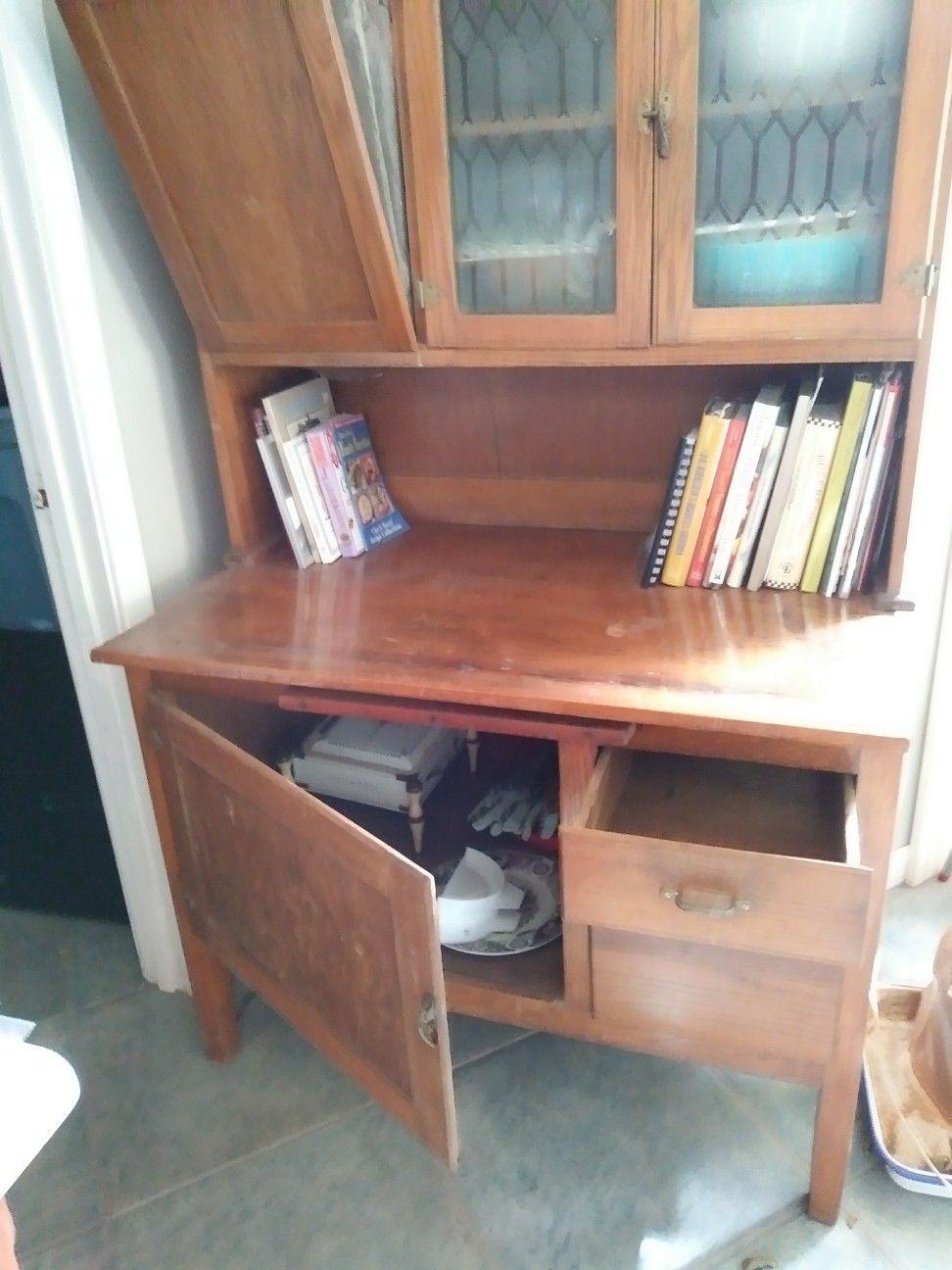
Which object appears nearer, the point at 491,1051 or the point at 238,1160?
the point at 238,1160

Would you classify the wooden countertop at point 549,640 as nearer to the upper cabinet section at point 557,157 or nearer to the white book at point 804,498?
the white book at point 804,498

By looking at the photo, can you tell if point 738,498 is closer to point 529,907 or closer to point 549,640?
point 549,640

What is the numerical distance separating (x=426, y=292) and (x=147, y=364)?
45 centimetres

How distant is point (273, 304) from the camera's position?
4.30ft

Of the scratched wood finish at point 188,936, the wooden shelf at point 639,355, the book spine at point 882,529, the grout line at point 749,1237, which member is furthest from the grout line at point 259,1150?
the wooden shelf at point 639,355

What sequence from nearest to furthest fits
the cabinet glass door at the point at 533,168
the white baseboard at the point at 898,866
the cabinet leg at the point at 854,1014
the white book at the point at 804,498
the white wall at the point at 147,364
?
the cabinet leg at the point at 854,1014, the cabinet glass door at the point at 533,168, the white book at the point at 804,498, the white wall at the point at 147,364, the white baseboard at the point at 898,866

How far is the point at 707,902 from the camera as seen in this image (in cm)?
103

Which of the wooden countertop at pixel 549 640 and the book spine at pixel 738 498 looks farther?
the book spine at pixel 738 498

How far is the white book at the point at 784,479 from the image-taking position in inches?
47.1

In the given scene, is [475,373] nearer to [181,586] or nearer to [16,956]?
[181,586]

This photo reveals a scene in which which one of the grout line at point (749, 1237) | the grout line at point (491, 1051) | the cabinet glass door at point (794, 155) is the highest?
the cabinet glass door at point (794, 155)

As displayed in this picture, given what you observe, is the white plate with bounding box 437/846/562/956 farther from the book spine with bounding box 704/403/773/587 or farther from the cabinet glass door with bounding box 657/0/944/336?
the cabinet glass door with bounding box 657/0/944/336

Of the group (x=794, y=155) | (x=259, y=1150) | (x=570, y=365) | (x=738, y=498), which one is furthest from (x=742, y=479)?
(x=259, y=1150)

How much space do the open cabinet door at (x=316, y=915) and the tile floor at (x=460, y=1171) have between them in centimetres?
24
